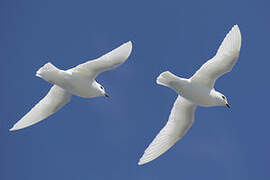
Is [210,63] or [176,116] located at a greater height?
[210,63]

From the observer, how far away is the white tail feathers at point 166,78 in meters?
27.8

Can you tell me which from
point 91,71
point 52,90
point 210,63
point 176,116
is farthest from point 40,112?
point 210,63

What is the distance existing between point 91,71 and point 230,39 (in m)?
5.41

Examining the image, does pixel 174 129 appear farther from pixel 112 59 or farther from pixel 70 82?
pixel 70 82

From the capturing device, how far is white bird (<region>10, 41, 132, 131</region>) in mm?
27781

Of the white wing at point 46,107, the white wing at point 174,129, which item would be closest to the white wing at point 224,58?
the white wing at point 174,129

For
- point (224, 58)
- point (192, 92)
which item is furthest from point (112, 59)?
point (224, 58)

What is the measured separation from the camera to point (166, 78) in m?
27.8

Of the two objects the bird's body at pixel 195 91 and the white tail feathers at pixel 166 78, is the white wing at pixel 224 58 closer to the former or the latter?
the bird's body at pixel 195 91

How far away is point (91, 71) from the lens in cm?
2853

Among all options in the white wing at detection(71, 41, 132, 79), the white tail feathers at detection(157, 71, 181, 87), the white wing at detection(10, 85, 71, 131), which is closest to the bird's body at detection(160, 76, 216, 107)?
the white tail feathers at detection(157, 71, 181, 87)

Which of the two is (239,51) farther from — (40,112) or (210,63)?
(40,112)

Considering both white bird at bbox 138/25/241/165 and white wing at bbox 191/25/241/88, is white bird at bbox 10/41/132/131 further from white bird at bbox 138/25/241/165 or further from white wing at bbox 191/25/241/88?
white wing at bbox 191/25/241/88

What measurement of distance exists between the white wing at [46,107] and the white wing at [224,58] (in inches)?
223
